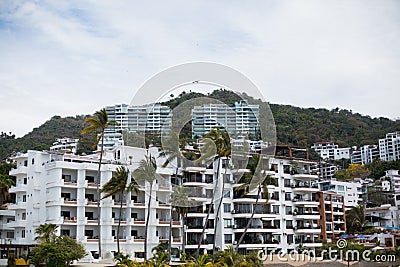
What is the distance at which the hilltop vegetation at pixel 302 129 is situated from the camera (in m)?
67.2

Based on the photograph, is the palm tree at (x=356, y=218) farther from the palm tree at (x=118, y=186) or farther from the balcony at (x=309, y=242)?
the palm tree at (x=118, y=186)

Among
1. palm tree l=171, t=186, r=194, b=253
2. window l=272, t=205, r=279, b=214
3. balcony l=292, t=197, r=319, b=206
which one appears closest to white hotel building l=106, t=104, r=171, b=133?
palm tree l=171, t=186, r=194, b=253

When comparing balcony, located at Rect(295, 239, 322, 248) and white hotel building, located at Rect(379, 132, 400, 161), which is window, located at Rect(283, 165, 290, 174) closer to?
balcony, located at Rect(295, 239, 322, 248)

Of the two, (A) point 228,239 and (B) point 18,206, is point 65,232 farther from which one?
(A) point 228,239

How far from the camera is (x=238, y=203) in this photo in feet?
149

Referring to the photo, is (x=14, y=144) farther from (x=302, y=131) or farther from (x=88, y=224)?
(x=302, y=131)

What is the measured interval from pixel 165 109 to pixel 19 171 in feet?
62.3

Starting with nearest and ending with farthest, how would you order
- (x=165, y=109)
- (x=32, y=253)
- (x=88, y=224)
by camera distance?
(x=165, y=109) < (x=32, y=253) < (x=88, y=224)

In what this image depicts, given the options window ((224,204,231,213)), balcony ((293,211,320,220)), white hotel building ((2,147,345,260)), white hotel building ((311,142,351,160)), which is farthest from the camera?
white hotel building ((311,142,351,160))

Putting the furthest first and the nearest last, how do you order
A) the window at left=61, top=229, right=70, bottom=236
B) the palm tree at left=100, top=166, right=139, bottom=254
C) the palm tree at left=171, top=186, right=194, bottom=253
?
the palm tree at left=171, top=186, right=194, bottom=253
the palm tree at left=100, top=166, right=139, bottom=254
the window at left=61, top=229, right=70, bottom=236

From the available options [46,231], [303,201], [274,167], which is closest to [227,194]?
[274,167]

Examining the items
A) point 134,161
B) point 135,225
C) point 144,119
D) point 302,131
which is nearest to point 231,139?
point 134,161

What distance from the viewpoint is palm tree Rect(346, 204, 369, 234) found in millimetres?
58844

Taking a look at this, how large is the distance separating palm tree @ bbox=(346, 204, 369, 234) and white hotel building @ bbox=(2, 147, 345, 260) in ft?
21.0
